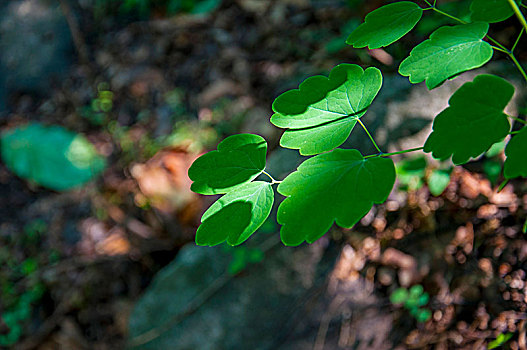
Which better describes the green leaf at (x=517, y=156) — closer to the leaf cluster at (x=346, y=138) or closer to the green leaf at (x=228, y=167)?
the leaf cluster at (x=346, y=138)

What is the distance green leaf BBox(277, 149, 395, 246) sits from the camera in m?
0.54

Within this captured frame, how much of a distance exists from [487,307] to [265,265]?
743mm

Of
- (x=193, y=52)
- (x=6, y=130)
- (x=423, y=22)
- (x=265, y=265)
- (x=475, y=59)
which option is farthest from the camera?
(x=6, y=130)

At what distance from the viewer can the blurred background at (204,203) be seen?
132 cm

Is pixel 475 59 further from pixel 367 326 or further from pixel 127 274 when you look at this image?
pixel 127 274

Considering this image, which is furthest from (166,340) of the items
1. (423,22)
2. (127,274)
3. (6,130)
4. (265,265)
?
(6,130)

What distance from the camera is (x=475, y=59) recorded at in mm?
614

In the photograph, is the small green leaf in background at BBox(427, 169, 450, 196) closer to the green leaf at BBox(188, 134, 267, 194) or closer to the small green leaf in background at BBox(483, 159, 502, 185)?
the small green leaf in background at BBox(483, 159, 502, 185)

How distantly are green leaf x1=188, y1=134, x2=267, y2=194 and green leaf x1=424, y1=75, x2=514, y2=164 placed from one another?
246mm

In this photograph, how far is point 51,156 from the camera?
3.10 meters

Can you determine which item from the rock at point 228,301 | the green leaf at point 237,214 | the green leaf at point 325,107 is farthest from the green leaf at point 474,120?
the rock at point 228,301

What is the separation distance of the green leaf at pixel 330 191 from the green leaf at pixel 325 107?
43 millimetres

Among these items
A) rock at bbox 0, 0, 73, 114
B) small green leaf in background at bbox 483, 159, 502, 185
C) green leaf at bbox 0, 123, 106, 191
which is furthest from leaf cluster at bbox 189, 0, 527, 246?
rock at bbox 0, 0, 73, 114

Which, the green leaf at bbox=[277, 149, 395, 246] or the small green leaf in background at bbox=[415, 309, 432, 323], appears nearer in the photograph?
the green leaf at bbox=[277, 149, 395, 246]
